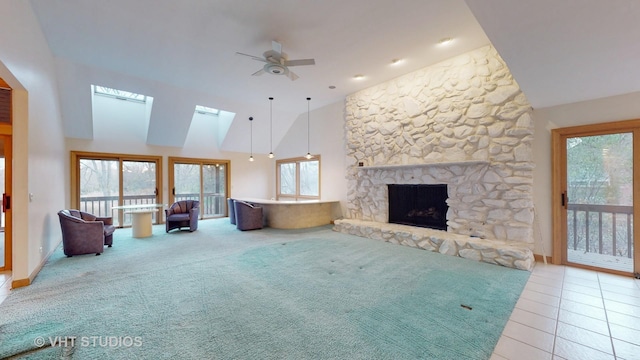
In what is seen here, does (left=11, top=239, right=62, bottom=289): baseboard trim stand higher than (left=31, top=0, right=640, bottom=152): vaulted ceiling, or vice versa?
(left=31, top=0, right=640, bottom=152): vaulted ceiling

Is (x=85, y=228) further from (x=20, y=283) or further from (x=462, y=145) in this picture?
(x=462, y=145)

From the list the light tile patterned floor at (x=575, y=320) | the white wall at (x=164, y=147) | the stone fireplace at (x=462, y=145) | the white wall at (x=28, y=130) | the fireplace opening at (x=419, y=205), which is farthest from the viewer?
the white wall at (x=164, y=147)

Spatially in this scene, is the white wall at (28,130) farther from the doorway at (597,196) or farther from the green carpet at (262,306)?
the doorway at (597,196)

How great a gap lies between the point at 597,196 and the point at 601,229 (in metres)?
0.49

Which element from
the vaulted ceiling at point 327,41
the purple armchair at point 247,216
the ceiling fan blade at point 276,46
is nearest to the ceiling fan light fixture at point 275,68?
the ceiling fan blade at point 276,46

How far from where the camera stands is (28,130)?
3275 millimetres

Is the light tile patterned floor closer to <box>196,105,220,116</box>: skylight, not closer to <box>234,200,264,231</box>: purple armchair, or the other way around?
<box>234,200,264,231</box>: purple armchair

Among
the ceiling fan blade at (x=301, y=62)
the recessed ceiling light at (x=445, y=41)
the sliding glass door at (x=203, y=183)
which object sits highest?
the recessed ceiling light at (x=445, y=41)

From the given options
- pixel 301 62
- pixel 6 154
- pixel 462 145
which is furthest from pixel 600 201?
pixel 6 154

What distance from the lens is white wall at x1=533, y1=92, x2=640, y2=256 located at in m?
3.67

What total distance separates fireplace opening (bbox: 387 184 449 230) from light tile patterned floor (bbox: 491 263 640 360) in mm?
1936

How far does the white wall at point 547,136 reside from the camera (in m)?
3.67

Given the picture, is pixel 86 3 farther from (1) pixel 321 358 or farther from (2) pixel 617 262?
(2) pixel 617 262

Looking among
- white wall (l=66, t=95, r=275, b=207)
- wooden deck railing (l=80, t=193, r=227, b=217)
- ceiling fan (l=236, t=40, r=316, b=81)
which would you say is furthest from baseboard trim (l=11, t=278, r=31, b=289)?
white wall (l=66, t=95, r=275, b=207)
